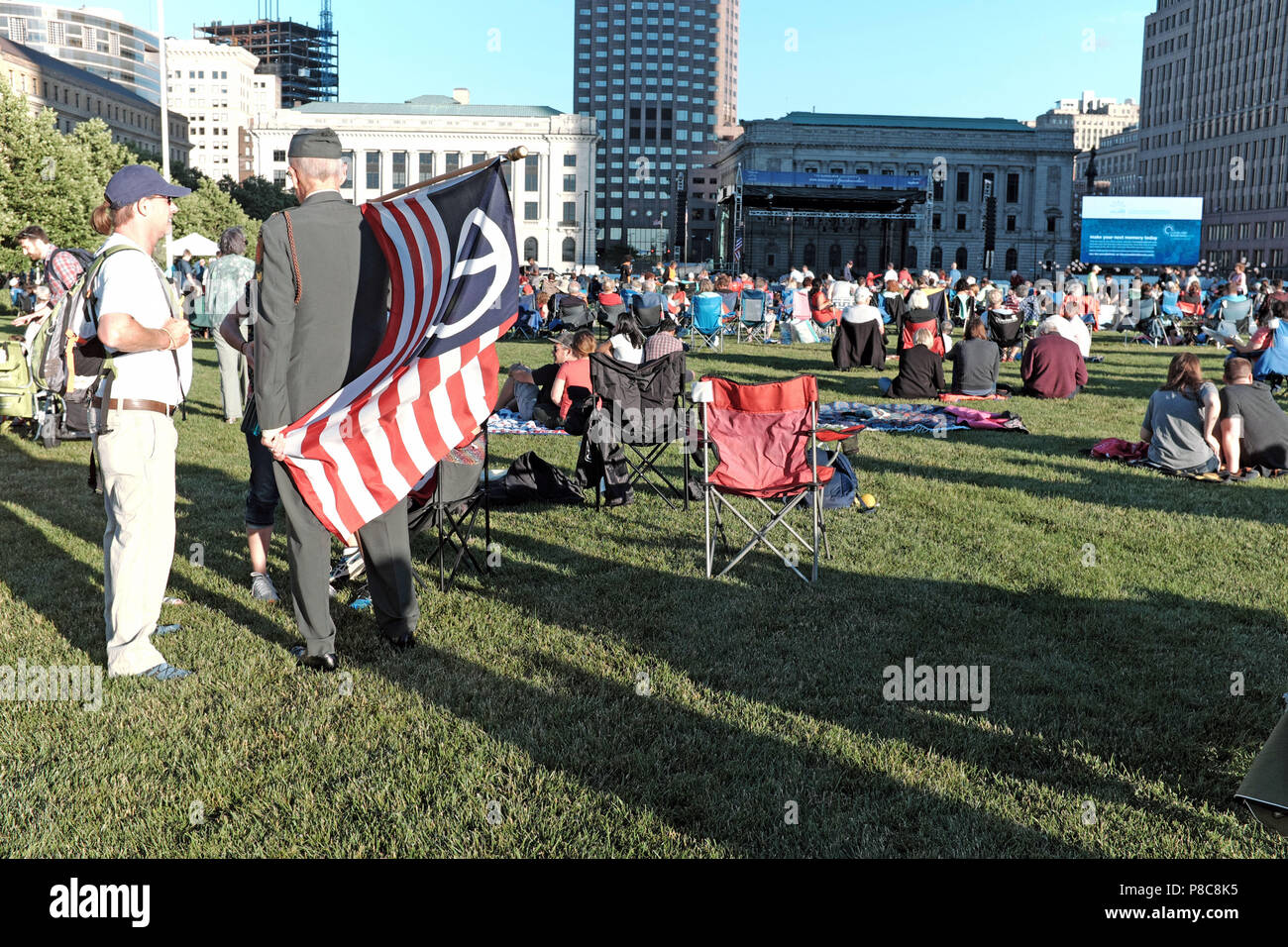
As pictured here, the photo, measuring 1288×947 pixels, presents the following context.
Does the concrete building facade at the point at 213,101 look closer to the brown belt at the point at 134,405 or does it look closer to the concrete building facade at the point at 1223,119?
the concrete building facade at the point at 1223,119

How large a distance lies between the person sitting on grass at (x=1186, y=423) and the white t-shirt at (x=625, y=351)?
15.4 feet

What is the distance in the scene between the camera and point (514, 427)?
35.1 ft

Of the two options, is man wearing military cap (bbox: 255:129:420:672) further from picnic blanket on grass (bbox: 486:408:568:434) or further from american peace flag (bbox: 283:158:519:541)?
picnic blanket on grass (bbox: 486:408:568:434)

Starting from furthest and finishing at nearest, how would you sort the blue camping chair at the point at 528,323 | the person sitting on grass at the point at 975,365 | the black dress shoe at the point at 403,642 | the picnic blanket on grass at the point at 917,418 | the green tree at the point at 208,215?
the green tree at the point at 208,215 < the blue camping chair at the point at 528,323 < the person sitting on grass at the point at 975,365 < the picnic blanket on grass at the point at 917,418 < the black dress shoe at the point at 403,642

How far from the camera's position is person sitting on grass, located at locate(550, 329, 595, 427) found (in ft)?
28.3

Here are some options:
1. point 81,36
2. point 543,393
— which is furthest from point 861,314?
point 81,36

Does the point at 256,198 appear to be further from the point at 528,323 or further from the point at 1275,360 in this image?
the point at 1275,360

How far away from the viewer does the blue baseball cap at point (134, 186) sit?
402 cm

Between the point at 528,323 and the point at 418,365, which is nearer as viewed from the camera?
the point at 418,365

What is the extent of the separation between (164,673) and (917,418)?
27.3 feet

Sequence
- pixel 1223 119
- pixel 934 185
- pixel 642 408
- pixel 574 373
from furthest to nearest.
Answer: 1. pixel 1223 119
2. pixel 934 185
3. pixel 574 373
4. pixel 642 408

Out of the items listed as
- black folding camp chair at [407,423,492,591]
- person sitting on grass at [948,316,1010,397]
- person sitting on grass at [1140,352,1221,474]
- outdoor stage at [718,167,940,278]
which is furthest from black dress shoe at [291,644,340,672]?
outdoor stage at [718,167,940,278]

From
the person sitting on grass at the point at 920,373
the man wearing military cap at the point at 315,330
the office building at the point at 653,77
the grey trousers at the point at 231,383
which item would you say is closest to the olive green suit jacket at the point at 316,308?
the man wearing military cap at the point at 315,330
